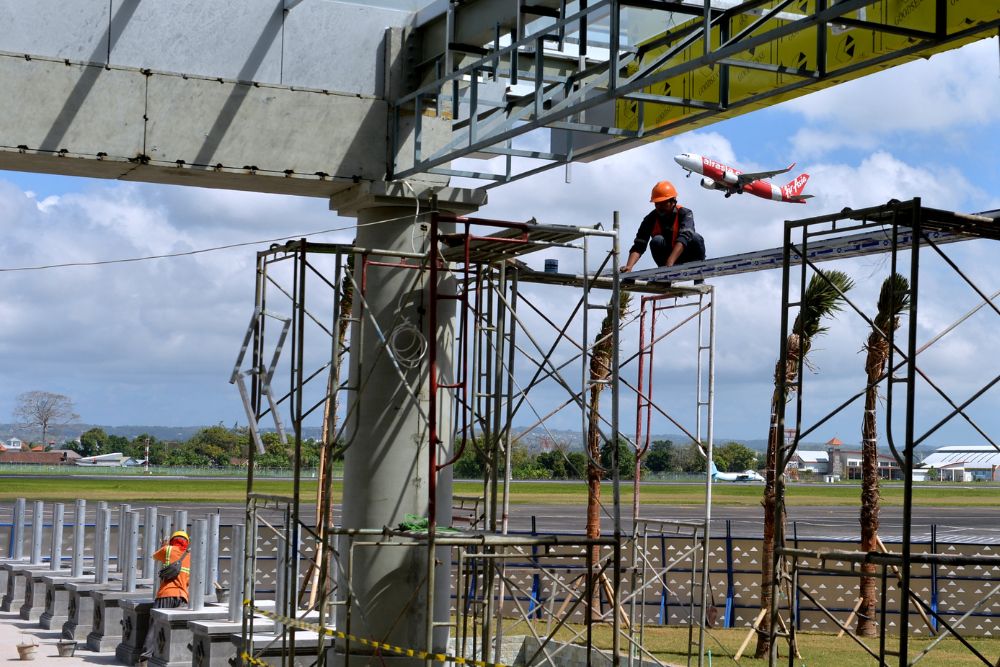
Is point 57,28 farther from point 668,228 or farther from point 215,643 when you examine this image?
point 668,228

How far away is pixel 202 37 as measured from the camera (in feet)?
53.5

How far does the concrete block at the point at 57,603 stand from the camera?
22.9 m

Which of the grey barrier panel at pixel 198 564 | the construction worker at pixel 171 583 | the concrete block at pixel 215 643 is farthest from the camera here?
the construction worker at pixel 171 583

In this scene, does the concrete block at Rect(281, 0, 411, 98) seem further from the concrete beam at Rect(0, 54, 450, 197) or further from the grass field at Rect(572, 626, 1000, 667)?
the grass field at Rect(572, 626, 1000, 667)

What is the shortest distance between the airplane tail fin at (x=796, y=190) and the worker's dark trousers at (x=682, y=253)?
1507cm

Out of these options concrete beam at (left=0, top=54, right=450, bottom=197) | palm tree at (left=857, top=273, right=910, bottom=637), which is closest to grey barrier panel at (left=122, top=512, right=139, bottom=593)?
concrete beam at (left=0, top=54, right=450, bottom=197)

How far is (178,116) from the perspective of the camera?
636 inches

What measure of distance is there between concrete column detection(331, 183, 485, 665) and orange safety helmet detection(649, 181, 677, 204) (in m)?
3.68

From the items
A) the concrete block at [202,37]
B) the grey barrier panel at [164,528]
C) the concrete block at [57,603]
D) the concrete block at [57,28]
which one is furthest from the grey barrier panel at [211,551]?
the concrete block at [57,28]

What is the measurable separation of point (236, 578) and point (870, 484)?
12355 mm

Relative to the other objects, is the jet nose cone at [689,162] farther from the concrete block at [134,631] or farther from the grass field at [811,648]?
the concrete block at [134,631]

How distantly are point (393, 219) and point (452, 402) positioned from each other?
2547 mm

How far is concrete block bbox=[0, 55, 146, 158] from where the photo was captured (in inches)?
610

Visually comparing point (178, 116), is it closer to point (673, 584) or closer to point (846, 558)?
point (846, 558)
